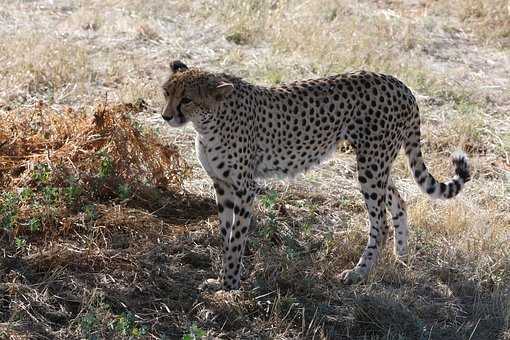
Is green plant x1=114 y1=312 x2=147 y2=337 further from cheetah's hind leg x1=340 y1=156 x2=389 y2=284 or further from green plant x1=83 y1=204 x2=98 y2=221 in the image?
cheetah's hind leg x1=340 y1=156 x2=389 y2=284

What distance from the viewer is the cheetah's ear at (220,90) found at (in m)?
5.20

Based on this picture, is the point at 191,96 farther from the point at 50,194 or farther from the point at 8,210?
the point at 8,210

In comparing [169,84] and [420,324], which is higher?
[169,84]

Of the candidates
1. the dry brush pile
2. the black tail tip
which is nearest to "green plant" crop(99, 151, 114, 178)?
the dry brush pile

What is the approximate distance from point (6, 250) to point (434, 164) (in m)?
3.55

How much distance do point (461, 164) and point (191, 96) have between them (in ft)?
6.40

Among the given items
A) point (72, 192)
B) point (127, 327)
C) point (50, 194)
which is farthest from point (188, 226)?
point (127, 327)

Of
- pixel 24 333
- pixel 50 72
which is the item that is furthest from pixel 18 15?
pixel 24 333

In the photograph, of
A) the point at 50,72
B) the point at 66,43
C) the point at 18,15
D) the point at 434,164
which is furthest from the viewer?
the point at 18,15

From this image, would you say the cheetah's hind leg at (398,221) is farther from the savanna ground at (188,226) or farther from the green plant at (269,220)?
the green plant at (269,220)

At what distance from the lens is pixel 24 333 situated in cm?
473

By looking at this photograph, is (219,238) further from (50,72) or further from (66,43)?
(66,43)

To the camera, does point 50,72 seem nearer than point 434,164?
No

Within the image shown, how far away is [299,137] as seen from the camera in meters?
5.75
